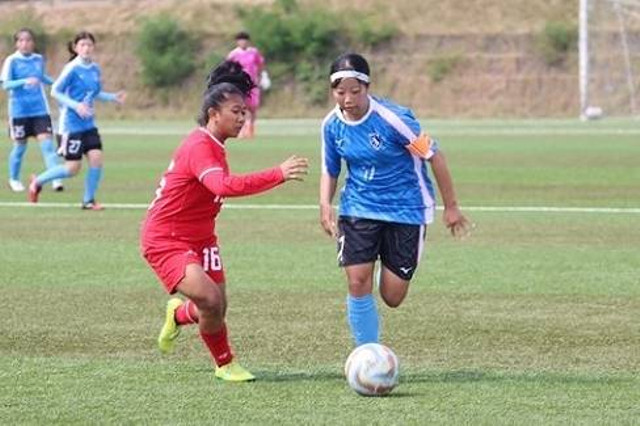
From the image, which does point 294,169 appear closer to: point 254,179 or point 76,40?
point 254,179

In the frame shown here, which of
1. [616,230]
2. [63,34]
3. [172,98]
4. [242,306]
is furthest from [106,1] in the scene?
[242,306]

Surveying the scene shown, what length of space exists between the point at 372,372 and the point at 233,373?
894 millimetres

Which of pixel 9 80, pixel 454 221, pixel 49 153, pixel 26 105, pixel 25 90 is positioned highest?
pixel 9 80

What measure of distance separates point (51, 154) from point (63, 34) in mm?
42245

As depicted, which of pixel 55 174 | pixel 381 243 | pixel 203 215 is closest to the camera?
pixel 203 215

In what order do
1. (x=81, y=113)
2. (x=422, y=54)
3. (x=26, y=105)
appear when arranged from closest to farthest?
(x=81, y=113)
(x=26, y=105)
(x=422, y=54)

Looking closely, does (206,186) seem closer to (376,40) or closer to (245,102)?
(245,102)

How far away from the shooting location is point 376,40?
59.7 meters

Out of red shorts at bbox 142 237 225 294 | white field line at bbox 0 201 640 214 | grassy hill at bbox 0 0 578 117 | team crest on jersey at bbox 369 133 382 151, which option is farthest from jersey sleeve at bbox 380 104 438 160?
grassy hill at bbox 0 0 578 117

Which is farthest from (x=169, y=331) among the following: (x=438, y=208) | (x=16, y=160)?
(x=16, y=160)

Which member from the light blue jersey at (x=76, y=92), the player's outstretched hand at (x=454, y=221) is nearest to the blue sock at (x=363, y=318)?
the player's outstretched hand at (x=454, y=221)

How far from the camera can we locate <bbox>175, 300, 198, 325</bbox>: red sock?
891 cm

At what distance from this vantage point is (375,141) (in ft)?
28.8

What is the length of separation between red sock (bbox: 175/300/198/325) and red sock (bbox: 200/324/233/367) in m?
0.30
